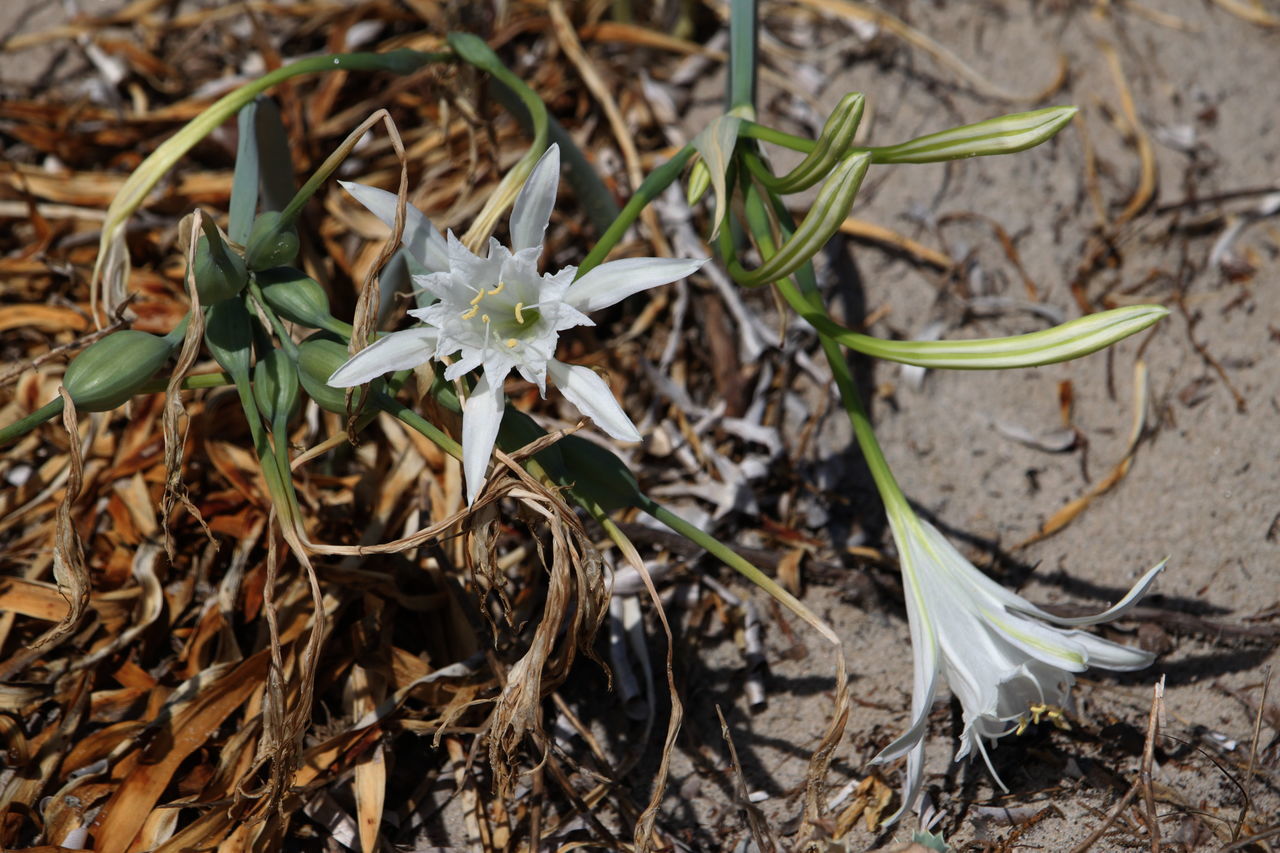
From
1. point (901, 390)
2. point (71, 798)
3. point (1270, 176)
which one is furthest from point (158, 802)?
point (1270, 176)

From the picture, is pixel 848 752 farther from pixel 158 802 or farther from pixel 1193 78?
pixel 1193 78

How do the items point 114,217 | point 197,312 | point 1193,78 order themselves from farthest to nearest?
point 1193,78 → point 114,217 → point 197,312

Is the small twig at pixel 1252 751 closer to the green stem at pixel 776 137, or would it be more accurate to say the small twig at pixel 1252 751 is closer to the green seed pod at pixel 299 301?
the green stem at pixel 776 137

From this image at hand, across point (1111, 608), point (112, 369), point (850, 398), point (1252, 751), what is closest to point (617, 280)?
point (850, 398)

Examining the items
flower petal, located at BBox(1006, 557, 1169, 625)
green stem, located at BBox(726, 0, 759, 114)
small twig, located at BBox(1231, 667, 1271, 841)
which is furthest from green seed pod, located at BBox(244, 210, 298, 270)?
small twig, located at BBox(1231, 667, 1271, 841)

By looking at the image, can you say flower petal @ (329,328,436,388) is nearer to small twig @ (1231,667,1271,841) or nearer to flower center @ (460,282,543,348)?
flower center @ (460,282,543,348)

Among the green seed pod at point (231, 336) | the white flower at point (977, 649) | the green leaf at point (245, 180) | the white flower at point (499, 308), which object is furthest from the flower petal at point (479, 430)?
the white flower at point (977, 649)
